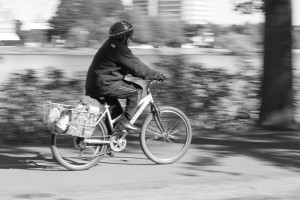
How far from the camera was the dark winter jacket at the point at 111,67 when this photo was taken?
6441 mm

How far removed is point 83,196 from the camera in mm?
5367

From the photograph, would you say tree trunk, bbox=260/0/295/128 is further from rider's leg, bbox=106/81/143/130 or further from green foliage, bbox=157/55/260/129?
rider's leg, bbox=106/81/143/130

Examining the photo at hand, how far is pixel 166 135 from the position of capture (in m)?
7.00

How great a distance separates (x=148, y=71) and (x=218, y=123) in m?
3.73

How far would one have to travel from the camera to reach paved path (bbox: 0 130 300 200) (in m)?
5.50

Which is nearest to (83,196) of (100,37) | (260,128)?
(260,128)

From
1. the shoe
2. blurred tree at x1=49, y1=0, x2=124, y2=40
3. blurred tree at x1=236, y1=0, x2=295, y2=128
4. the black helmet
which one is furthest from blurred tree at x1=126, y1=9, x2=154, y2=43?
the shoe

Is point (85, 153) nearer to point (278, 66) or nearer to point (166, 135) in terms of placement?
point (166, 135)

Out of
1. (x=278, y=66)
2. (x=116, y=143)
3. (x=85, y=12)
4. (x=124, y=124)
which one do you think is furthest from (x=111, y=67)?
(x=85, y=12)

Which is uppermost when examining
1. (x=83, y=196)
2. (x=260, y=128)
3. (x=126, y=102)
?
(x=126, y=102)

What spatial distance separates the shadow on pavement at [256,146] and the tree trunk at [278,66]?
436mm

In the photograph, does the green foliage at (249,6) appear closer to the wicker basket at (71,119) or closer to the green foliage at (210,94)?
the green foliage at (210,94)

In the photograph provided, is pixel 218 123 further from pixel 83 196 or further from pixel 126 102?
pixel 83 196

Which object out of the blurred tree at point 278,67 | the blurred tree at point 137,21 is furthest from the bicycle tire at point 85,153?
the blurred tree at point 137,21
